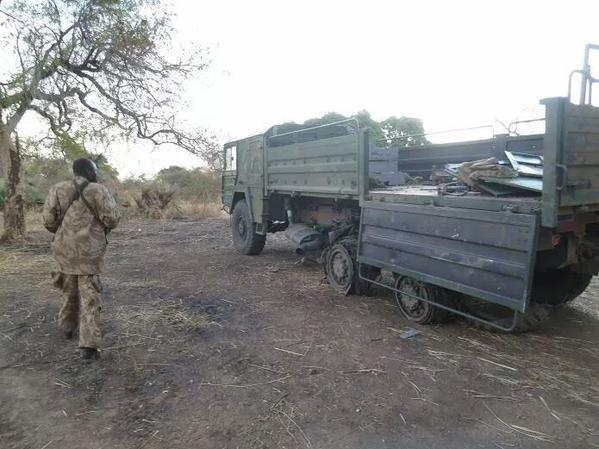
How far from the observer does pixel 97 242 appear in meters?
3.90

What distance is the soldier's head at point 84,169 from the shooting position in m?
3.87

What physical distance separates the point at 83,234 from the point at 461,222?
3035mm

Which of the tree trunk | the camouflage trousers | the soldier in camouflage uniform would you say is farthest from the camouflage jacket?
the tree trunk

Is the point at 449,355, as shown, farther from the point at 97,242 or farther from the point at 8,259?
the point at 8,259

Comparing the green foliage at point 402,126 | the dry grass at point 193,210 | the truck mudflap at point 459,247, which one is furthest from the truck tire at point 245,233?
the dry grass at point 193,210

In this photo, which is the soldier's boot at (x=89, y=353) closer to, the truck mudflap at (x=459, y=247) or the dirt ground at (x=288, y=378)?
the dirt ground at (x=288, y=378)

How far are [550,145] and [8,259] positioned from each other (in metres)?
8.49

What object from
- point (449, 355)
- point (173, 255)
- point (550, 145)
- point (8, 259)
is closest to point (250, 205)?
point (173, 255)

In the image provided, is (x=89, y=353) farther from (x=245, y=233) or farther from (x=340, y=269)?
(x=245, y=233)

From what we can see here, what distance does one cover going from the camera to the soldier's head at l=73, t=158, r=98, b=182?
3865mm

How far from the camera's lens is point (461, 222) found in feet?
12.3

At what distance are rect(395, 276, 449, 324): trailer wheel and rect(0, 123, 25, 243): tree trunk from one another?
8.63 m

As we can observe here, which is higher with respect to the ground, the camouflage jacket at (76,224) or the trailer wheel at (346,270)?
the camouflage jacket at (76,224)

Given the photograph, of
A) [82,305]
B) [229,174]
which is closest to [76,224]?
Answer: [82,305]
